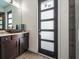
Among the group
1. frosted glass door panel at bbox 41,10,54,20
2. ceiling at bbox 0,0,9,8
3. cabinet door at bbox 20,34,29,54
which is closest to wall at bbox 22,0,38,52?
cabinet door at bbox 20,34,29,54

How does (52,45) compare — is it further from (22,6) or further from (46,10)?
(22,6)

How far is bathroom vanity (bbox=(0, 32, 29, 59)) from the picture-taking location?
247 cm

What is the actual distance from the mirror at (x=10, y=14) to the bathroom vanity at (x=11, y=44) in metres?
0.64

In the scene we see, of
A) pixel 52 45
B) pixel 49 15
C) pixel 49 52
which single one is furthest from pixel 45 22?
pixel 49 52

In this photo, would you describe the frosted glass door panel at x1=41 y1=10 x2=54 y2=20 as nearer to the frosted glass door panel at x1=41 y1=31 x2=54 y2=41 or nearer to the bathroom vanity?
the frosted glass door panel at x1=41 y1=31 x2=54 y2=41

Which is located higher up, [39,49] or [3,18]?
[3,18]

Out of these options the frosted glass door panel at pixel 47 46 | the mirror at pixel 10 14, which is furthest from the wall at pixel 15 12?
the frosted glass door panel at pixel 47 46

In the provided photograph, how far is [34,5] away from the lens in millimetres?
4000

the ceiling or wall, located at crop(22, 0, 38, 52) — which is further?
wall, located at crop(22, 0, 38, 52)

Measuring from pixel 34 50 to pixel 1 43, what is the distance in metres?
1.83

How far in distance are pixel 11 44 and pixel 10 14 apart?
139 centimetres

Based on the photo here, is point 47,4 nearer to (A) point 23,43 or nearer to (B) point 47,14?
(B) point 47,14

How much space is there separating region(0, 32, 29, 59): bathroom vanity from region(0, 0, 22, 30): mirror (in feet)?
2.09

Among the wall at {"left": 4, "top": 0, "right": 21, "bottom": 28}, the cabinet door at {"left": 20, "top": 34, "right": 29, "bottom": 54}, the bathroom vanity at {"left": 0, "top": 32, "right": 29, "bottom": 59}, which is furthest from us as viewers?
the wall at {"left": 4, "top": 0, "right": 21, "bottom": 28}
